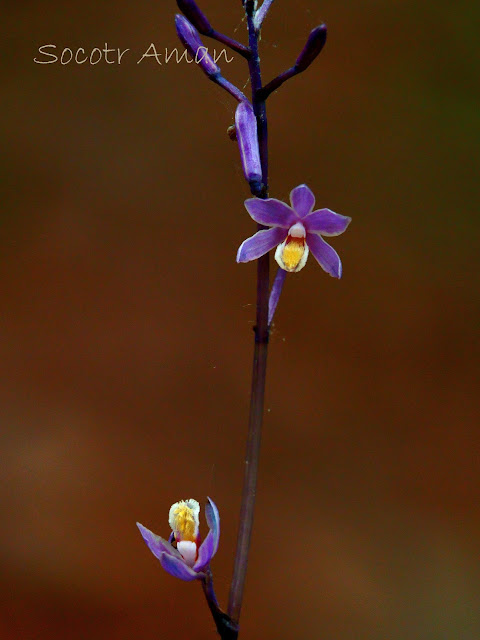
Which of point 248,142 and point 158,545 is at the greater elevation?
point 248,142

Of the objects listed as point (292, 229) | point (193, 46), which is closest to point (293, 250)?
point (292, 229)

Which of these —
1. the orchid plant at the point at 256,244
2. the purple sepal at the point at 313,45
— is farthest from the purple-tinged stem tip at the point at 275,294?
the purple sepal at the point at 313,45

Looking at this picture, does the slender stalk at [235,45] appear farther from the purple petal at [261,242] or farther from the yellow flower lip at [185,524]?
the yellow flower lip at [185,524]

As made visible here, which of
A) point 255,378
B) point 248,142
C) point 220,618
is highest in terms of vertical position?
point 248,142

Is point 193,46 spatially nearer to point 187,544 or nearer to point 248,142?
point 248,142

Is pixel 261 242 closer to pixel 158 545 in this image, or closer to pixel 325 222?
pixel 325 222
